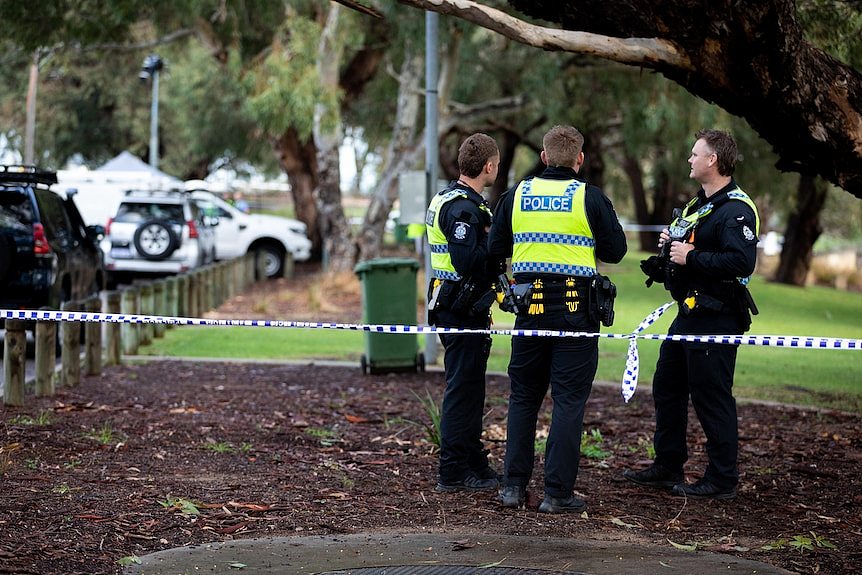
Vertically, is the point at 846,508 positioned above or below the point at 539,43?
below

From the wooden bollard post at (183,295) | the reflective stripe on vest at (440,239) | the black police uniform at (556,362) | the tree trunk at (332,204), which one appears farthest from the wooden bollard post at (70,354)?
the tree trunk at (332,204)

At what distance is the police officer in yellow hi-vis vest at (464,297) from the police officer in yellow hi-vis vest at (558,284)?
0.21m

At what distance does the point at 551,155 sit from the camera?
6.44 meters

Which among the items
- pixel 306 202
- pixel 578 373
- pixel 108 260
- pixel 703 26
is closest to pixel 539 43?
pixel 703 26

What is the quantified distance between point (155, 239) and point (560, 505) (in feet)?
58.5

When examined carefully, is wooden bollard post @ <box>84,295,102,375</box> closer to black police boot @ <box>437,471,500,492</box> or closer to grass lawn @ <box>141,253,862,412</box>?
grass lawn @ <box>141,253,862,412</box>

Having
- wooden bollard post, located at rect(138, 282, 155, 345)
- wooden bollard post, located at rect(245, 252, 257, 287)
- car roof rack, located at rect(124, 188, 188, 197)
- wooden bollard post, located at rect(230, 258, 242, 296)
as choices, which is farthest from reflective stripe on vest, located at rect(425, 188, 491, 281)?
wooden bollard post, located at rect(245, 252, 257, 287)

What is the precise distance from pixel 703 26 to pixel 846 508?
2.87 m

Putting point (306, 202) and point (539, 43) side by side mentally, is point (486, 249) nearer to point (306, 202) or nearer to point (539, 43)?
point (539, 43)

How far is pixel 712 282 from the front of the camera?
6801 millimetres

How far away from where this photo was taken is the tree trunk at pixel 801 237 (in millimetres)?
29438

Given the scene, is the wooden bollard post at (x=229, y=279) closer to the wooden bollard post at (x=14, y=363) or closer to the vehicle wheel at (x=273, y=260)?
the vehicle wheel at (x=273, y=260)

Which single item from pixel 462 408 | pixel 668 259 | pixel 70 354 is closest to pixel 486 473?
pixel 462 408

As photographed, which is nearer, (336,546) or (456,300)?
(336,546)
